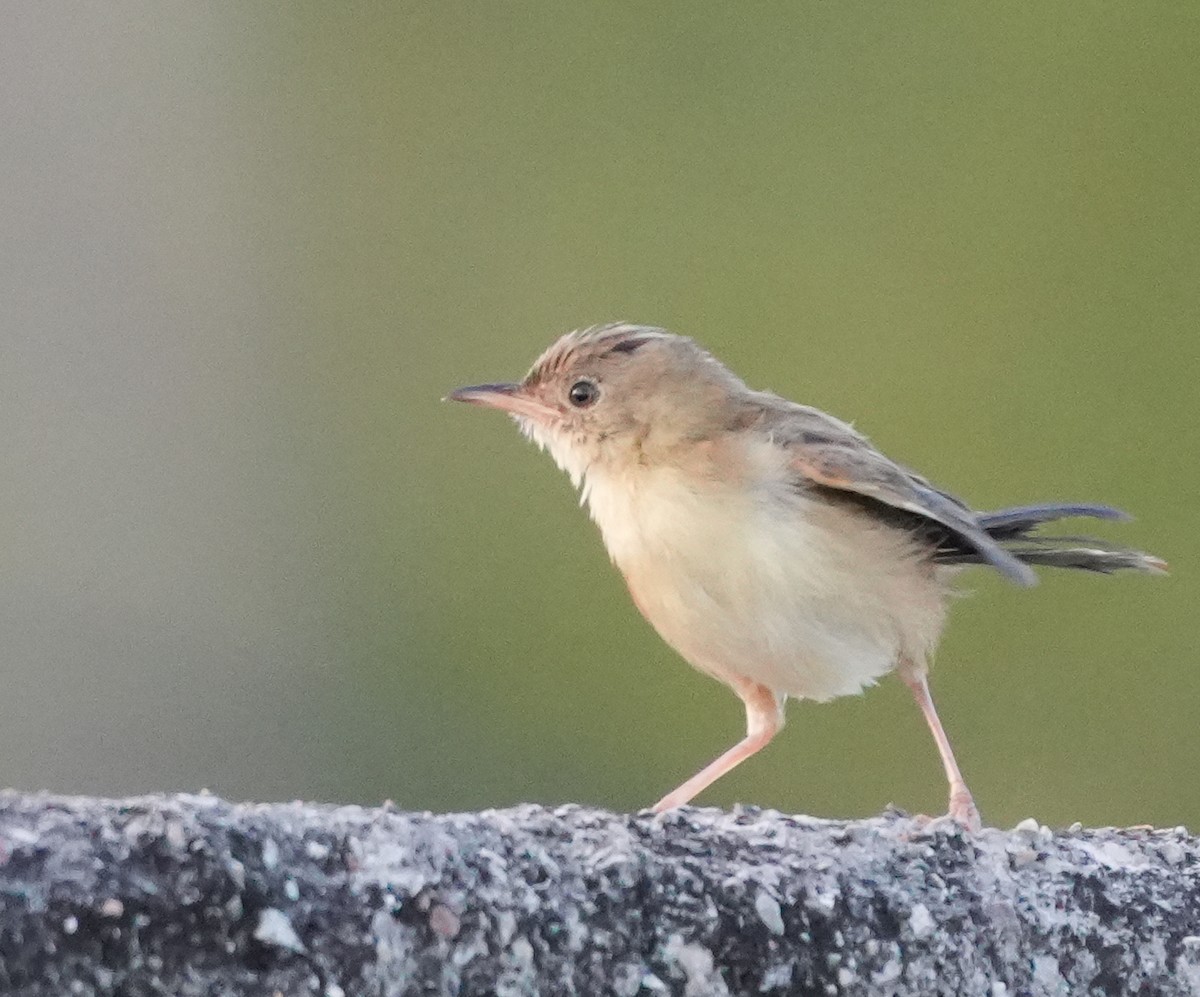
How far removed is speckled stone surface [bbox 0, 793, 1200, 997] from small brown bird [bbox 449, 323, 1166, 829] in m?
0.91

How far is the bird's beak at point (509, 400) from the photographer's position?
400 centimetres

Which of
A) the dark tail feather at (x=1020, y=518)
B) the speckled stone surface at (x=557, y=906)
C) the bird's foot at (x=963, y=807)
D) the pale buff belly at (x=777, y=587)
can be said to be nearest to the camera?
the speckled stone surface at (x=557, y=906)

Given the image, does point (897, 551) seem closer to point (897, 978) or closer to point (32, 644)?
point (897, 978)

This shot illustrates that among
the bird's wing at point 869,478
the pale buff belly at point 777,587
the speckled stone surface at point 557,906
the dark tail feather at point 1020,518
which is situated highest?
the dark tail feather at point 1020,518

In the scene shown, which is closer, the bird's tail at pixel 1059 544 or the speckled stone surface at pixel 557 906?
the speckled stone surface at pixel 557 906

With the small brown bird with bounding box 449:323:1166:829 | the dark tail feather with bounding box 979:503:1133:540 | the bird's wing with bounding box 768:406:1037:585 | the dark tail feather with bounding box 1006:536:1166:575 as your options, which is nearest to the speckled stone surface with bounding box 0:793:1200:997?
the small brown bird with bounding box 449:323:1166:829

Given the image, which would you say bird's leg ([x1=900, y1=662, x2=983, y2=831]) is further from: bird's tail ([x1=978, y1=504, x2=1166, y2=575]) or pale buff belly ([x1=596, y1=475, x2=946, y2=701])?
bird's tail ([x1=978, y1=504, x2=1166, y2=575])

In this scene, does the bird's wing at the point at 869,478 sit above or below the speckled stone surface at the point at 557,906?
above

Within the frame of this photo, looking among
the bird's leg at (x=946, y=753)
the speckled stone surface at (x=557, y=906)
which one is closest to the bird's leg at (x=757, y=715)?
the bird's leg at (x=946, y=753)

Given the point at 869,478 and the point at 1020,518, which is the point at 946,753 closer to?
the point at 1020,518

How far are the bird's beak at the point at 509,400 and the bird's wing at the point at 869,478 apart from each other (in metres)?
0.58

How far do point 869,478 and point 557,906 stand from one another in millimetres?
1753

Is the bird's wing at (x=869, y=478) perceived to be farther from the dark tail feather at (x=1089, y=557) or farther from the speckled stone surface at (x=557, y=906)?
the speckled stone surface at (x=557, y=906)

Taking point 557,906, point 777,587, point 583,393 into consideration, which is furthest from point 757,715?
point 557,906
